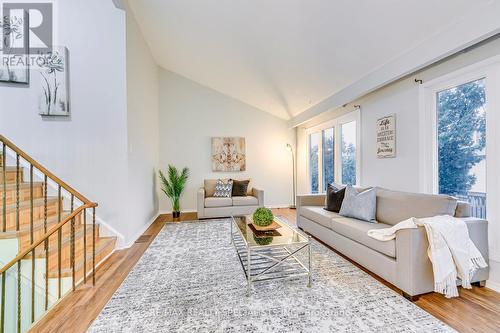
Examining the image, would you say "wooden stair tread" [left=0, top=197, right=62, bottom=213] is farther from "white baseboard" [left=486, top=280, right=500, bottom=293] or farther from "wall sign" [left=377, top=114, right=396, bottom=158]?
"white baseboard" [left=486, top=280, right=500, bottom=293]

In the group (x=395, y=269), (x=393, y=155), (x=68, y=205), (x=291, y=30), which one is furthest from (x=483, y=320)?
(x=68, y=205)

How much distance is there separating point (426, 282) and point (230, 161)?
4.49 m

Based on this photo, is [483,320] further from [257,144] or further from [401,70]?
[257,144]

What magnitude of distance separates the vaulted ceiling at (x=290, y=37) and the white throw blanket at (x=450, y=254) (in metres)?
1.75

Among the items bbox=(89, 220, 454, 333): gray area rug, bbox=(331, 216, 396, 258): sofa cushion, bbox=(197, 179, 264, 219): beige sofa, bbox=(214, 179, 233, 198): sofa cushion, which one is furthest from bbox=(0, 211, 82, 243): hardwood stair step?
bbox=(331, 216, 396, 258): sofa cushion

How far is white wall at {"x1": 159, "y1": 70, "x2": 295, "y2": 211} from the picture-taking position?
5559 millimetres

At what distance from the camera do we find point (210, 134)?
5.75 meters

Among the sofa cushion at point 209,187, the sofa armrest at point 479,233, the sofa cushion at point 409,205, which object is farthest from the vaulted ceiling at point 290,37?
the sofa cushion at point 209,187

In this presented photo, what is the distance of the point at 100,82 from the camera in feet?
10.5

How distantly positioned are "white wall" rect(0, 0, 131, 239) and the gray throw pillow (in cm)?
306

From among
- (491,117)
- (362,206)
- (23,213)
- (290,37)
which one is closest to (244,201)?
(362,206)

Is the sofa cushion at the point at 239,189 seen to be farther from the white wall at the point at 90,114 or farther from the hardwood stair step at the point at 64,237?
the hardwood stair step at the point at 64,237

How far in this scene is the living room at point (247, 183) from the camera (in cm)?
185

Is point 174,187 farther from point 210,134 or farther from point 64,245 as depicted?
point 64,245
